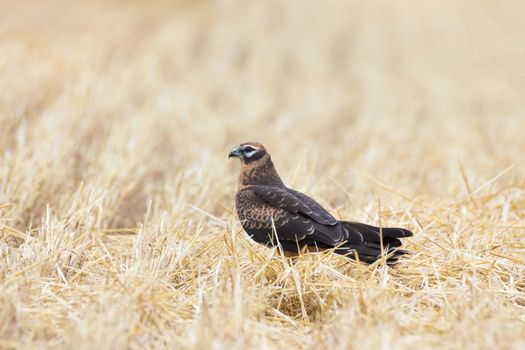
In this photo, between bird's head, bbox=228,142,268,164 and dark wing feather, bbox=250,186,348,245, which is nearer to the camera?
dark wing feather, bbox=250,186,348,245

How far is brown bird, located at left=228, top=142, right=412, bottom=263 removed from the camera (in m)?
4.05

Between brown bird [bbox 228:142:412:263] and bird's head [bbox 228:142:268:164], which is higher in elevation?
bird's head [bbox 228:142:268:164]

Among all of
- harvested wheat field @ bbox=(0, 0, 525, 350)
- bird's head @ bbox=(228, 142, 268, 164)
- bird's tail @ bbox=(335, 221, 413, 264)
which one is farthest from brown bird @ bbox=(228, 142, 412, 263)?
bird's head @ bbox=(228, 142, 268, 164)

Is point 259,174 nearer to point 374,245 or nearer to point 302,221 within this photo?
point 302,221

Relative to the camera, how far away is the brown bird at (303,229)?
4055mm

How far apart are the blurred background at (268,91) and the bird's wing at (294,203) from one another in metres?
1.27

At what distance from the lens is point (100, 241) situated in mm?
4414

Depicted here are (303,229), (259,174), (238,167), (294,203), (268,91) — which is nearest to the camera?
(303,229)

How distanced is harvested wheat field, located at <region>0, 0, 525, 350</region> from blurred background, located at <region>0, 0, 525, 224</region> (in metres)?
Answer: 0.04

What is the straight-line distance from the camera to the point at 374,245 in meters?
4.09

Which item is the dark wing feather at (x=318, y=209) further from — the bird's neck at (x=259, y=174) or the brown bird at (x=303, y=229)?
the bird's neck at (x=259, y=174)

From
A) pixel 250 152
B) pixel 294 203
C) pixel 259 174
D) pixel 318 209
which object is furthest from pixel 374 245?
pixel 250 152

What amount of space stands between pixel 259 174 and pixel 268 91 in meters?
7.16

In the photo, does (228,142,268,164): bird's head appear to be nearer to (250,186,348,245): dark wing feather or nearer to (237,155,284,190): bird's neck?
(237,155,284,190): bird's neck
